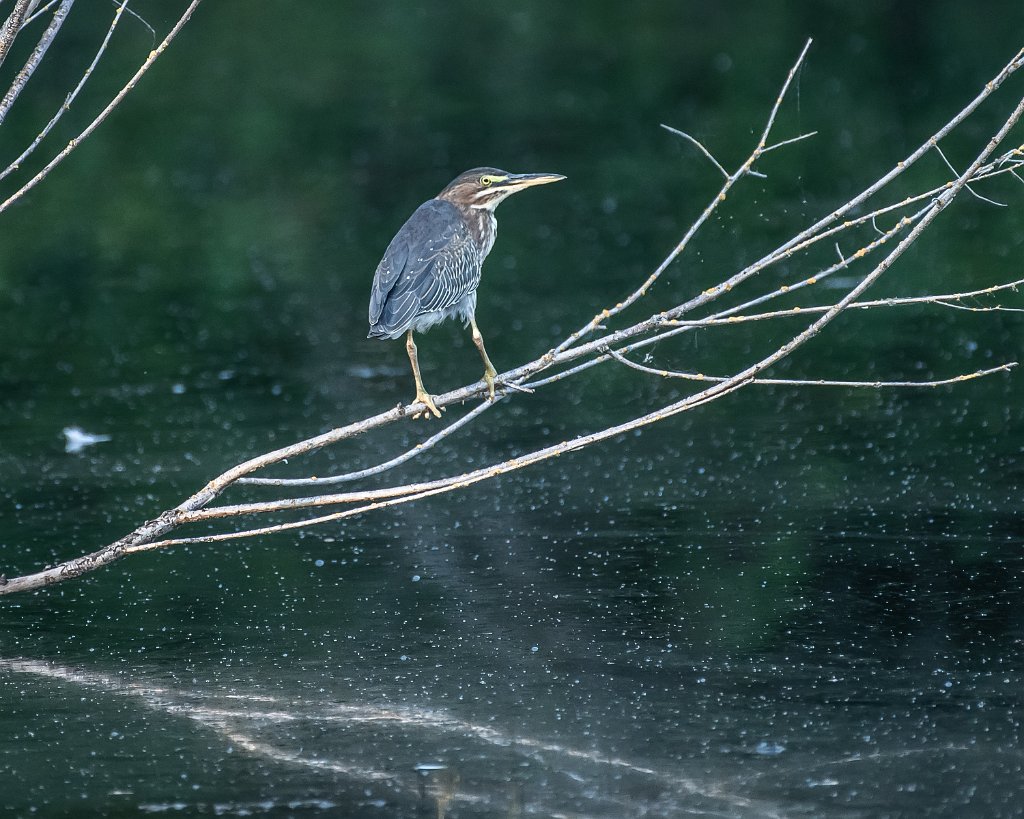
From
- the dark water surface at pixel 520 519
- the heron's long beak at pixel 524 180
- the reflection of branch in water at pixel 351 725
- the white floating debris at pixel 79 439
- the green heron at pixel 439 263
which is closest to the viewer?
the reflection of branch in water at pixel 351 725

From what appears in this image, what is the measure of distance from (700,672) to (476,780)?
811 millimetres

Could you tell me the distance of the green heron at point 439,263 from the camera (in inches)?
193

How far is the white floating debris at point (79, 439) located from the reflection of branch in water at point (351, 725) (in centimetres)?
236

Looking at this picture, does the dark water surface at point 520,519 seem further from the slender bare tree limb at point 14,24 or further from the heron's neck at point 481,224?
the slender bare tree limb at point 14,24

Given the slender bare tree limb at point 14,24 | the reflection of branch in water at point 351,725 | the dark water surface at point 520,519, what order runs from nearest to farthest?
Result: the reflection of branch in water at point 351,725 → the dark water surface at point 520,519 → the slender bare tree limb at point 14,24

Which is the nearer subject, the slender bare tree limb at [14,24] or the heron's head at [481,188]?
the slender bare tree limb at [14,24]

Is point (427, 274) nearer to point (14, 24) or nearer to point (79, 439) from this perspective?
point (14, 24)

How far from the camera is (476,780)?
3.43m

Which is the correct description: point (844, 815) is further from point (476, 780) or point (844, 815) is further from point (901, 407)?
point (901, 407)

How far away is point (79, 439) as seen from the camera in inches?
259

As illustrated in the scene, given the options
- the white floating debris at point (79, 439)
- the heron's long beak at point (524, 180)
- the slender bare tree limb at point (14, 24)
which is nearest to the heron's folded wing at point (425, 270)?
the heron's long beak at point (524, 180)

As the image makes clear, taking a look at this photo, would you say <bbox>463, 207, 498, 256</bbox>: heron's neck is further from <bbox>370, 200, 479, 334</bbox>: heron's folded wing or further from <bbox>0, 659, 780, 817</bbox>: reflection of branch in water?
<bbox>0, 659, 780, 817</bbox>: reflection of branch in water

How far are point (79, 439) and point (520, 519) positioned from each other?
7.24 ft

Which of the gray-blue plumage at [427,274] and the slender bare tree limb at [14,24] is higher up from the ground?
the slender bare tree limb at [14,24]
